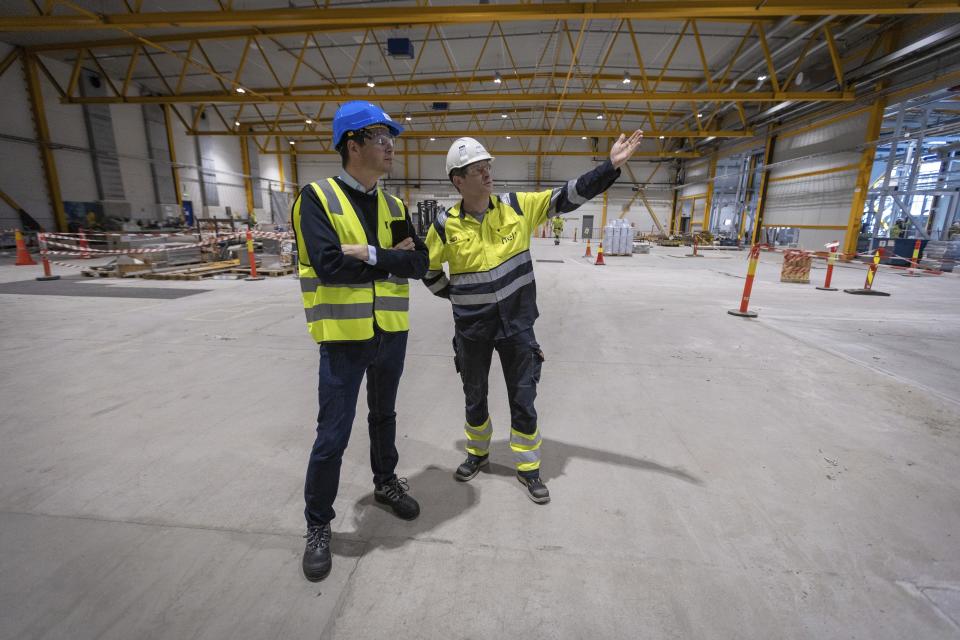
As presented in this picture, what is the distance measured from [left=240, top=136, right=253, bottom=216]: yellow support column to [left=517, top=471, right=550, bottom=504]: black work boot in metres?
26.9

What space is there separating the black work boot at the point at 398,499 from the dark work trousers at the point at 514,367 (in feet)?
2.18

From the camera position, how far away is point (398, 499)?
2.15 m

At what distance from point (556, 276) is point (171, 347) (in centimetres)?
844

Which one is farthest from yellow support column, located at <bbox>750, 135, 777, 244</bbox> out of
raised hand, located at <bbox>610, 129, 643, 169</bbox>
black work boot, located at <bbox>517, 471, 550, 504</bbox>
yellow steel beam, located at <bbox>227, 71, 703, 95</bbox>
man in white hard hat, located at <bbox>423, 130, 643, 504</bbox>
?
black work boot, located at <bbox>517, 471, 550, 504</bbox>

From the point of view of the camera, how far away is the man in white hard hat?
219 cm

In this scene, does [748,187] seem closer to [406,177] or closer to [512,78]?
[512,78]

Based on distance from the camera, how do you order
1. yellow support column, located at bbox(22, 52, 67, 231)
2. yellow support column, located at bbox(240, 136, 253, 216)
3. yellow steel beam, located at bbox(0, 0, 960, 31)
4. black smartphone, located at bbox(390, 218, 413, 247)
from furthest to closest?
yellow support column, located at bbox(240, 136, 253, 216) < yellow support column, located at bbox(22, 52, 67, 231) < yellow steel beam, located at bbox(0, 0, 960, 31) < black smartphone, located at bbox(390, 218, 413, 247)

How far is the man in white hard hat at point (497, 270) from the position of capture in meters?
2.19

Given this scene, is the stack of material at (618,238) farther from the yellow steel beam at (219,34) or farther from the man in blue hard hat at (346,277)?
the man in blue hard hat at (346,277)

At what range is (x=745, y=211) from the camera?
73.9ft

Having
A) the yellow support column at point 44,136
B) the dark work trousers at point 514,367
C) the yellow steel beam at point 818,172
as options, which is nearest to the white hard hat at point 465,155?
the dark work trousers at point 514,367

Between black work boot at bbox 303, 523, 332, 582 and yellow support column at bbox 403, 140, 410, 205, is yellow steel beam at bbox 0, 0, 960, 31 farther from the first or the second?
yellow support column at bbox 403, 140, 410, 205

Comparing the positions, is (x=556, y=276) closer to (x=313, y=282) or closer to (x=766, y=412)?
(x=766, y=412)

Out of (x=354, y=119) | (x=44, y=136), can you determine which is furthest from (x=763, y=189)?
(x=44, y=136)
